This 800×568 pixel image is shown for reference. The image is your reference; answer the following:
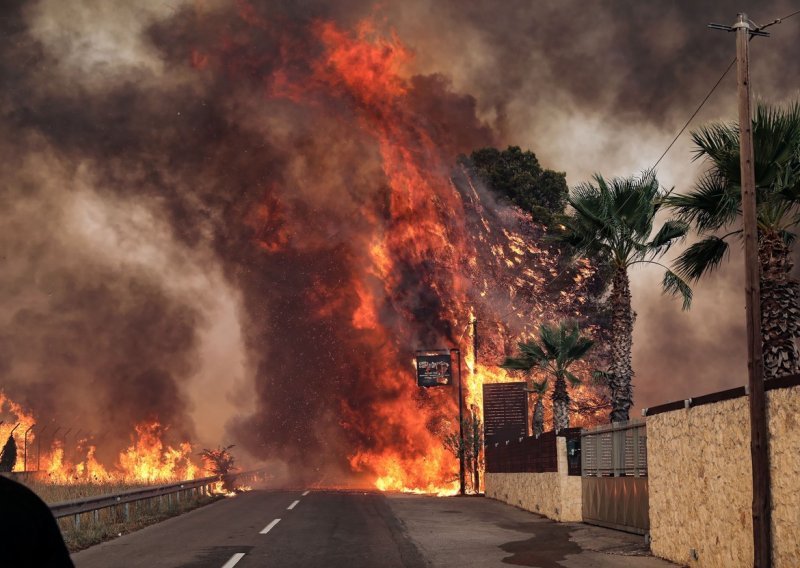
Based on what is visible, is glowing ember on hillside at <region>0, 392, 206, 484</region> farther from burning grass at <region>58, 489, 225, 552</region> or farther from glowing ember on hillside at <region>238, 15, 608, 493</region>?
burning grass at <region>58, 489, 225, 552</region>

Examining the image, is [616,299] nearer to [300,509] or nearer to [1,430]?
[300,509]

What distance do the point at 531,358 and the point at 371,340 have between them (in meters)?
33.0

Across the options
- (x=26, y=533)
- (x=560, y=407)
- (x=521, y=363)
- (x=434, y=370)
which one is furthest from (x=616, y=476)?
(x=434, y=370)

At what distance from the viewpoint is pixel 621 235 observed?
26984mm

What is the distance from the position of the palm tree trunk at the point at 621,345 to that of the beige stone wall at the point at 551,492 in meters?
3.36

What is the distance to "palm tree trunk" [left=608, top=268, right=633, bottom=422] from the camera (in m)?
27.4

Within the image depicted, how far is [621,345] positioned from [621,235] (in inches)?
133

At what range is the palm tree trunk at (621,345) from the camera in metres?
27.4

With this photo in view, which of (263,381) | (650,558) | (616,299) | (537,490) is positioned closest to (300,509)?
(537,490)

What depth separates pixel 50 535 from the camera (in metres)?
1.73

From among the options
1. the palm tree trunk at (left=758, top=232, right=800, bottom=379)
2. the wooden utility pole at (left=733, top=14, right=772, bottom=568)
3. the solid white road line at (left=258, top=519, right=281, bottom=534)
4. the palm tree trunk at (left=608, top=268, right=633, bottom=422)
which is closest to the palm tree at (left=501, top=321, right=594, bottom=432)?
the palm tree trunk at (left=608, top=268, right=633, bottom=422)

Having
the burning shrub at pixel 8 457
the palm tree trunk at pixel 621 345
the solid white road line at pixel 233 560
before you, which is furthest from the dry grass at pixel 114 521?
the burning shrub at pixel 8 457

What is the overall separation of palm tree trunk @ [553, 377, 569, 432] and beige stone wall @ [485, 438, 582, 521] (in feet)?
19.1

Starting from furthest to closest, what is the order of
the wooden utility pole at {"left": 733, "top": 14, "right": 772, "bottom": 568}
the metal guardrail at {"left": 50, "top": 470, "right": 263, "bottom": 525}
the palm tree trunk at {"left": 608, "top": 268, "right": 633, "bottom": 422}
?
the palm tree trunk at {"left": 608, "top": 268, "right": 633, "bottom": 422}
the metal guardrail at {"left": 50, "top": 470, "right": 263, "bottom": 525}
the wooden utility pole at {"left": 733, "top": 14, "right": 772, "bottom": 568}
